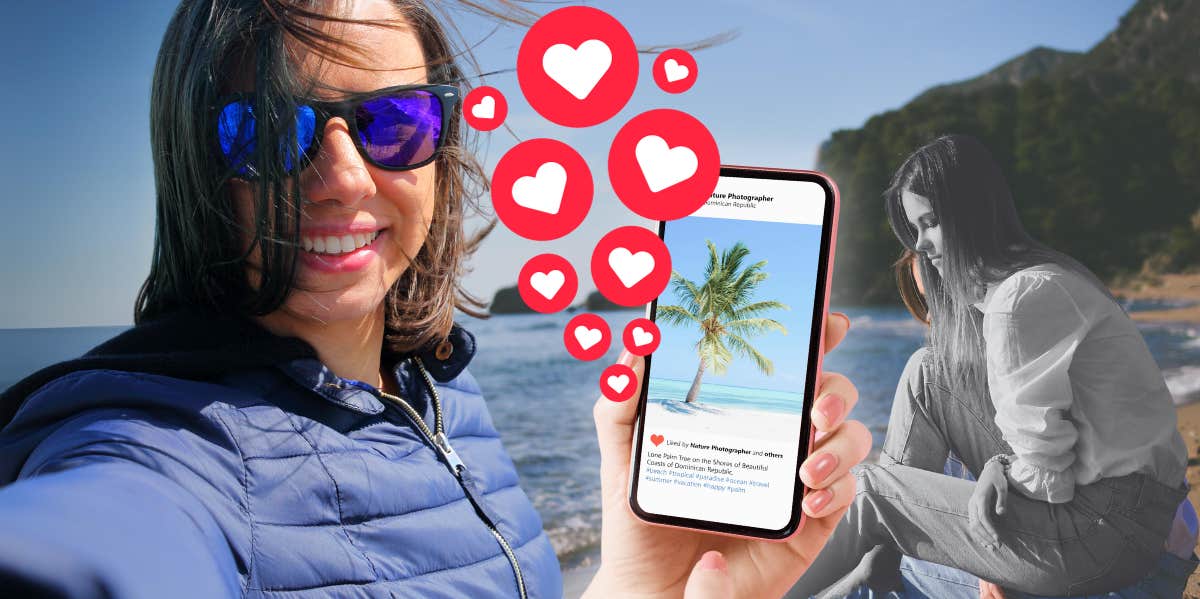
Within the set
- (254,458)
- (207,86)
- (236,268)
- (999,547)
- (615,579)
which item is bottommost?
(999,547)

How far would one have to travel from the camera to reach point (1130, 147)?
3.53 m

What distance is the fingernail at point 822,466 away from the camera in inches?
31.9

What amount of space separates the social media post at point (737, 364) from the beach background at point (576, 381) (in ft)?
0.30

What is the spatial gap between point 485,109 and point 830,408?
1.82 ft

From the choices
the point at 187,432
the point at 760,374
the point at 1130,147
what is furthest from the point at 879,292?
the point at 187,432

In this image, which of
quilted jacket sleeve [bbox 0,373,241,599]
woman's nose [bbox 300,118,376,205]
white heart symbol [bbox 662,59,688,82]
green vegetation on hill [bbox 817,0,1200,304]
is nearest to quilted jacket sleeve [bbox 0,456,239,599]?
quilted jacket sleeve [bbox 0,373,241,599]

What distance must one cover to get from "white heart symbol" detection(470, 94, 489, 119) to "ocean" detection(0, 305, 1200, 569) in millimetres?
313

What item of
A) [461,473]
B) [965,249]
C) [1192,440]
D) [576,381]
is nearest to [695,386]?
[461,473]

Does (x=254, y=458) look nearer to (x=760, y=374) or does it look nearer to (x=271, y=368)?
A: (x=271, y=368)

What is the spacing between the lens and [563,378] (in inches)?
278

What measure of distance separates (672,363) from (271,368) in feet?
1.36

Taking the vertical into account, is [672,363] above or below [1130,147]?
below

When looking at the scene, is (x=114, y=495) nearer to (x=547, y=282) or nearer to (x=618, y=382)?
(x=618, y=382)

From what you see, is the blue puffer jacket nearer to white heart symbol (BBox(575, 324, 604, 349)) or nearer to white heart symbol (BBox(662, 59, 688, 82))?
white heart symbol (BBox(575, 324, 604, 349))
